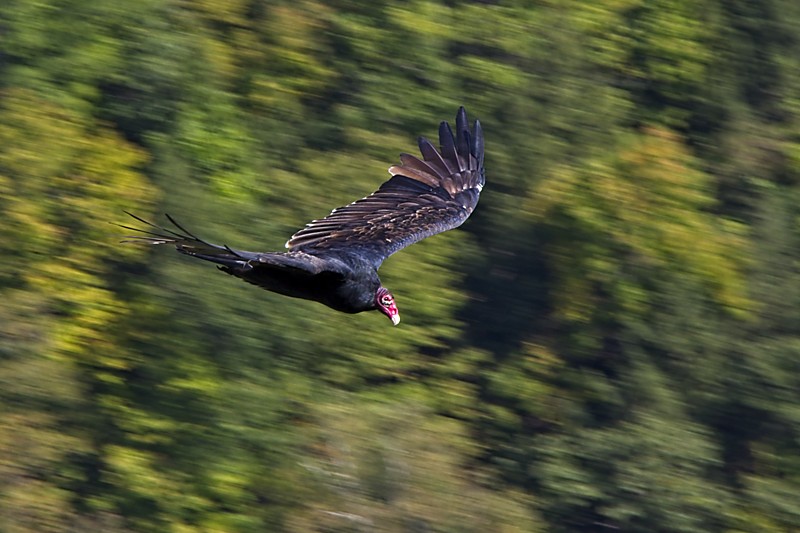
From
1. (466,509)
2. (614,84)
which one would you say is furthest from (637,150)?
(466,509)

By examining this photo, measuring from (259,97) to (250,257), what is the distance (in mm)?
7103

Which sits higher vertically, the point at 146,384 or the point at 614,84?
the point at 614,84

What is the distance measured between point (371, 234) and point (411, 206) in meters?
0.49

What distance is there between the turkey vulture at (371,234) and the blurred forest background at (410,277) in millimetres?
2990

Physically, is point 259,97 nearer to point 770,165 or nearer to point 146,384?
point 146,384

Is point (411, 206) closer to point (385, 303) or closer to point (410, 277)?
point (385, 303)

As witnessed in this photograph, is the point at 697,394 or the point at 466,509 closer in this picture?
the point at 466,509

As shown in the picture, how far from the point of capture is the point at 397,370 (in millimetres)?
11352

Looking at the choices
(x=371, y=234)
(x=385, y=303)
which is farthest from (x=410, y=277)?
(x=385, y=303)

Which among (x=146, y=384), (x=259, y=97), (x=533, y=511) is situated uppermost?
(x=259, y=97)

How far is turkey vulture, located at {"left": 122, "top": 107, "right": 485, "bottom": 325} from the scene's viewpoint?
19.3 ft

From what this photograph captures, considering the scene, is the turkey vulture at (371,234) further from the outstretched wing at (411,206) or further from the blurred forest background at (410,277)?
the blurred forest background at (410,277)

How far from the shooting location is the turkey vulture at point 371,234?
5871mm

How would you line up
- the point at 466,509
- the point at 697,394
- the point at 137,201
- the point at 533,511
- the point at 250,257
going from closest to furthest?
the point at 250,257 → the point at 466,509 → the point at 137,201 → the point at 533,511 → the point at 697,394
